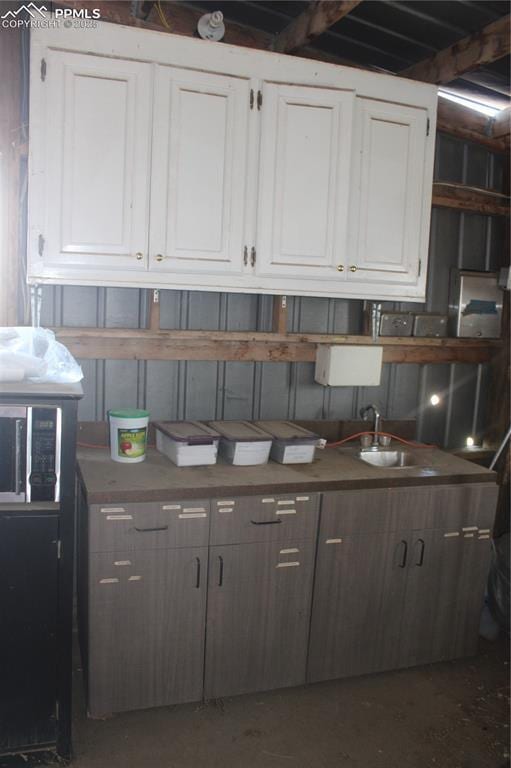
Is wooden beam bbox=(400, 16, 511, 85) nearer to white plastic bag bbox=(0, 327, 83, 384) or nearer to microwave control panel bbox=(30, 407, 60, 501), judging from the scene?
white plastic bag bbox=(0, 327, 83, 384)

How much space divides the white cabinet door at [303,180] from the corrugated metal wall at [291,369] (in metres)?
0.39

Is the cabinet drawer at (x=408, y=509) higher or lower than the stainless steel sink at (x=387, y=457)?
lower

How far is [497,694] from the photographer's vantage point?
2.57 metres

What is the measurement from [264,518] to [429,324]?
4.78 ft

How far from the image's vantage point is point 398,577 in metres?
2.57

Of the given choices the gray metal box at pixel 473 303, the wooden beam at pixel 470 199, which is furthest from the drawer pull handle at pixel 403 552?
the wooden beam at pixel 470 199

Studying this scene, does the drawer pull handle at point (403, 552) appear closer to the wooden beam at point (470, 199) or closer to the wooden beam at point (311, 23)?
the wooden beam at point (470, 199)

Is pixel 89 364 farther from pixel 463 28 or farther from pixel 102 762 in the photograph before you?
pixel 463 28

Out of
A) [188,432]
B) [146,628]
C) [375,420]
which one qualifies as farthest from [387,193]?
[146,628]

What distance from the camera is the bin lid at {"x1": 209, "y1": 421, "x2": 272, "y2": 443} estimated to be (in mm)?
2533

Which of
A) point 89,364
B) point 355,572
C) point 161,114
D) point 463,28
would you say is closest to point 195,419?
point 89,364

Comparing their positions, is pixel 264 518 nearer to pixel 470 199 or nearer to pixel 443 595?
pixel 443 595

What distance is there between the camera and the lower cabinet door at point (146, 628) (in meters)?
2.16

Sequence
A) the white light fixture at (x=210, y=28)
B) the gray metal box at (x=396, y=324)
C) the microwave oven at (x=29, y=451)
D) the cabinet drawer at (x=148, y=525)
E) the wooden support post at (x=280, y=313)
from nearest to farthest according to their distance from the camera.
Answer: the microwave oven at (x=29, y=451), the cabinet drawer at (x=148, y=525), the white light fixture at (x=210, y=28), the wooden support post at (x=280, y=313), the gray metal box at (x=396, y=324)
